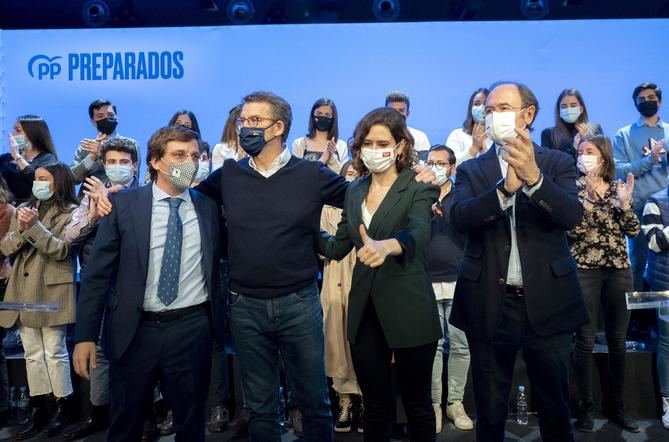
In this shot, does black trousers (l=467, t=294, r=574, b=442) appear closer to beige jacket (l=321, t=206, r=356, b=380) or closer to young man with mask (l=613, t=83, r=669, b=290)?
beige jacket (l=321, t=206, r=356, b=380)

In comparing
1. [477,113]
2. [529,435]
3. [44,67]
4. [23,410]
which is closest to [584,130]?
[477,113]

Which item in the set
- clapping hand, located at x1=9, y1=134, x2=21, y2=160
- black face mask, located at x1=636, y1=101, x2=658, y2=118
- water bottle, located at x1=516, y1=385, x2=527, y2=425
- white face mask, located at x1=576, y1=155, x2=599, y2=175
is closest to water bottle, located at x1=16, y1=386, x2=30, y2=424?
clapping hand, located at x1=9, y1=134, x2=21, y2=160

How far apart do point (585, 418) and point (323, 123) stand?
283 centimetres

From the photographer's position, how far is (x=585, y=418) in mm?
4066

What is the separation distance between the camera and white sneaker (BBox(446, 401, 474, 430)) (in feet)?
13.8

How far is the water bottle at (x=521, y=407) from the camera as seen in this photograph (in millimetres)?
4223

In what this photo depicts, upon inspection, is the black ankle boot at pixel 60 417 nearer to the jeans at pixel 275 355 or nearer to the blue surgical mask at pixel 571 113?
the jeans at pixel 275 355

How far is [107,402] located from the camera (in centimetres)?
421

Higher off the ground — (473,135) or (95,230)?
(473,135)

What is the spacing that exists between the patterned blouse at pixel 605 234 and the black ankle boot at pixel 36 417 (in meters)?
3.64

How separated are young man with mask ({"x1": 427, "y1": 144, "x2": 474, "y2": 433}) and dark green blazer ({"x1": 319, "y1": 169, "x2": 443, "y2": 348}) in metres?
1.44

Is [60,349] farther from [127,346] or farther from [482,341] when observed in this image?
[482,341]

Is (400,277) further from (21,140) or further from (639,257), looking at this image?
(21,140)

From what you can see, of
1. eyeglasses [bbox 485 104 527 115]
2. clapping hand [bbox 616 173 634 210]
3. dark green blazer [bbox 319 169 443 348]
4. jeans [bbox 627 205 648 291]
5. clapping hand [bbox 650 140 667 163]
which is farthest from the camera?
jeans [bbox 627 205 648 291]
